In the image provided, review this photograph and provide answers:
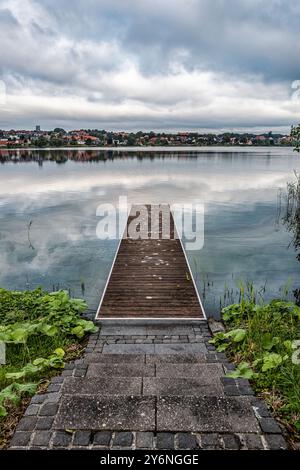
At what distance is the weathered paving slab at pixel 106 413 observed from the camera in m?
3.11

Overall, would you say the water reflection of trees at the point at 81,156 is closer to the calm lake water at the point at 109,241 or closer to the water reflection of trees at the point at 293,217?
the calm lake water at the point at 109,241

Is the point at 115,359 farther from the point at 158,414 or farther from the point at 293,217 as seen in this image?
the point at 293,217

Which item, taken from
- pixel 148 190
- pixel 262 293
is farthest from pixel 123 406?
pixel 148 190

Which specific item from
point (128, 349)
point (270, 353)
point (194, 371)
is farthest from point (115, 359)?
point (270, 353)

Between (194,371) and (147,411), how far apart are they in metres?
1.02

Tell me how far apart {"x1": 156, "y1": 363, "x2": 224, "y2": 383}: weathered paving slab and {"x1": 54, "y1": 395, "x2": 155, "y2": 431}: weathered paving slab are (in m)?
0.75

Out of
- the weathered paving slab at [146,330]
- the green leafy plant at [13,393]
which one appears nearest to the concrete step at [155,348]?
the weathered paving slab at [146,330]

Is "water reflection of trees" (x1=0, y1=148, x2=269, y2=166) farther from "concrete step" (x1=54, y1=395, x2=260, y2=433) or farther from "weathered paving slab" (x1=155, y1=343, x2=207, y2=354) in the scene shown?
"concrete step" (x1=54, y1=395, x2=260, y2=433)

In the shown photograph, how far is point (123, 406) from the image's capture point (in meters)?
3.35

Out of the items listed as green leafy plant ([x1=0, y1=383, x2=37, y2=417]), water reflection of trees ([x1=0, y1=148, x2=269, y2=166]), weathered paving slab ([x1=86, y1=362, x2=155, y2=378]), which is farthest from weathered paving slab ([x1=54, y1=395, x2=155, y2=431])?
water reflection of trees ([x1=0, y1=148, x2=269, y2=166])

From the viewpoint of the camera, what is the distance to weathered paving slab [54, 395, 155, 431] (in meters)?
3.11

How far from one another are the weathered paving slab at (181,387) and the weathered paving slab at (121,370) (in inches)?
11.5
